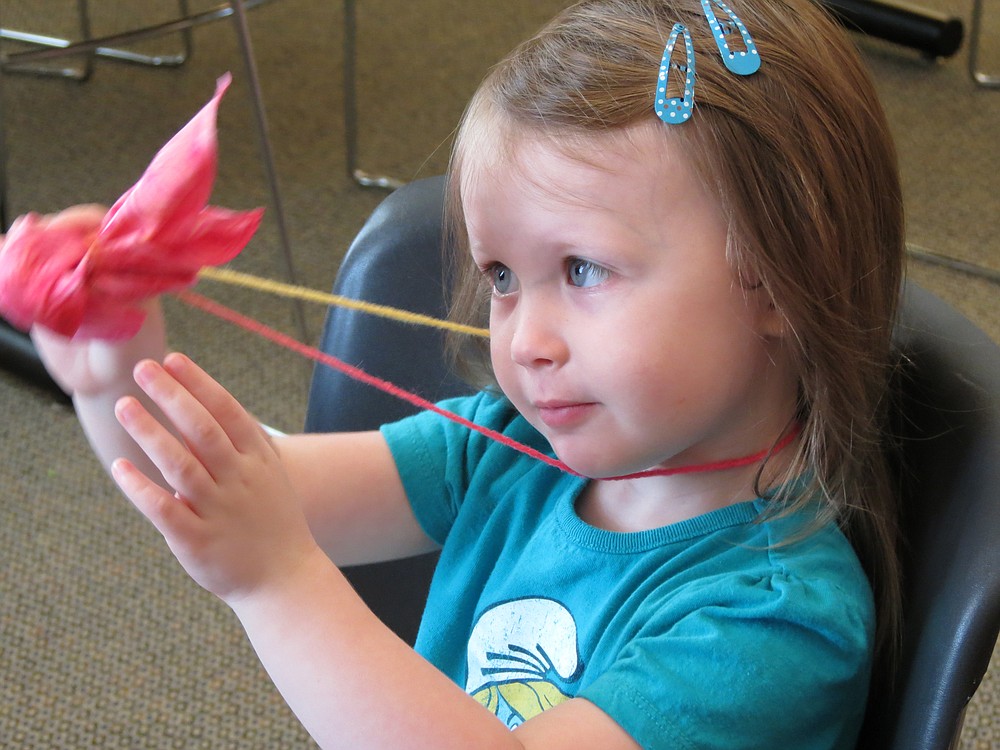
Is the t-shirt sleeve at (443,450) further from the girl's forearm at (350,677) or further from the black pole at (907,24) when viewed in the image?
the black pole at (907,24)

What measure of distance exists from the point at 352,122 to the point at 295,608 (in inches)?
64.8

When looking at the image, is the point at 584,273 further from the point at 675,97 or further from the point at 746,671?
the point at 746,671

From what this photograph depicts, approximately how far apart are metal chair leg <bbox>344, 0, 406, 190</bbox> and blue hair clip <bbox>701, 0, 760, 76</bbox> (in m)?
1.51

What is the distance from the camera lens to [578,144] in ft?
2.12

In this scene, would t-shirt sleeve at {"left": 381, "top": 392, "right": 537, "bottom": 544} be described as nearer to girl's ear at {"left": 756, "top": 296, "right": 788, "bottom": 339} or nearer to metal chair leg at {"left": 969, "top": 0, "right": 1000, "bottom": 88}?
girl's ear at {"left": 756, "top": 296, "right": 788, "bottom": 339}

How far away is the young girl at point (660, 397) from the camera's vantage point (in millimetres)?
626

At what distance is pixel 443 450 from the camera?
0.85 meters

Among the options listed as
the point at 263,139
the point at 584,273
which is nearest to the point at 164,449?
the point at 584,273

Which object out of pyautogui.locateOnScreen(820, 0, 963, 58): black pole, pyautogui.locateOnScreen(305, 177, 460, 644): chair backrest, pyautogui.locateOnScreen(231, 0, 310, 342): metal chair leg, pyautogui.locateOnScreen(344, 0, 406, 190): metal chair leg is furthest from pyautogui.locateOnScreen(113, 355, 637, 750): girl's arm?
pyautogui.locateOnScreen(820, 0, 963, 58): black pole

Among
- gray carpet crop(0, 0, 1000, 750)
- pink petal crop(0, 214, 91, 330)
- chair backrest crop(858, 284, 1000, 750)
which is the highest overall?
pink petal crop(0, 214, 91, 330)

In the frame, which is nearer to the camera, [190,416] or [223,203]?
[190,416]

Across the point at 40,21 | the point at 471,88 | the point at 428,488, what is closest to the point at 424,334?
the point at 428,488

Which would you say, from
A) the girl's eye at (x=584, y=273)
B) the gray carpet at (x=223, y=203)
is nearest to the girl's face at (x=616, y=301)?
the girl's eye at (x=584, y=273)

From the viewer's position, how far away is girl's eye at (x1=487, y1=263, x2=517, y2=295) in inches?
27.3
